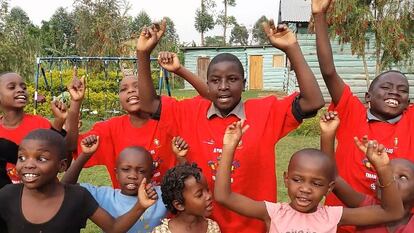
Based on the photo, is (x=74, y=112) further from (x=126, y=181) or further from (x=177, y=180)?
(x=177, y=180)

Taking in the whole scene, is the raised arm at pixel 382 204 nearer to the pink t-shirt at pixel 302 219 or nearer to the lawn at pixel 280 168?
the pink t-shirt at pixel 302 219

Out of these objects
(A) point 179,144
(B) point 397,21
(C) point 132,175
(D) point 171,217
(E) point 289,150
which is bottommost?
(E) point 289,150

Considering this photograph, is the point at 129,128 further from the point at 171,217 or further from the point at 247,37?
the point at 247,37

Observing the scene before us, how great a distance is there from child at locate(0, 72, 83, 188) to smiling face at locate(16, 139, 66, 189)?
58cm

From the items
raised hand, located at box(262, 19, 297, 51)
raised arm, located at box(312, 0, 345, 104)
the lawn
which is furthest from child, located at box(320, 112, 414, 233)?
the lawn

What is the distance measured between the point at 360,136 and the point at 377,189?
0.32m

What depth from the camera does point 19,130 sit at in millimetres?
3164

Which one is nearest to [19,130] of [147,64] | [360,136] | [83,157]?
[83,157]

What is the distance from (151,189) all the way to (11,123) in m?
1.28

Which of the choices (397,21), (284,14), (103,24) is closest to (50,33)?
A: (103,24)

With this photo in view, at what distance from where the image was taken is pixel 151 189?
2.50m

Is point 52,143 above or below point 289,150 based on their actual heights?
above

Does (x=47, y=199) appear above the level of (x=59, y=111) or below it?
below

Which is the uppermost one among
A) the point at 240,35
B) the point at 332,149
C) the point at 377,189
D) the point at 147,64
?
the point at 240,35
